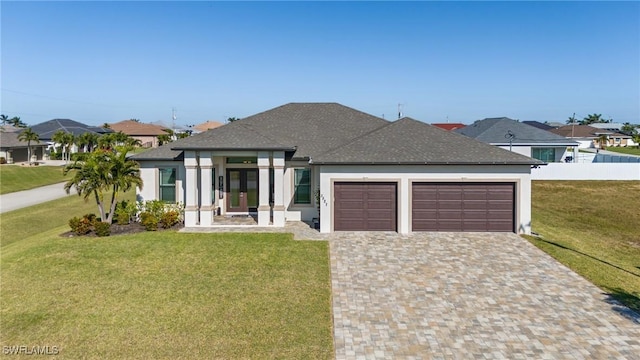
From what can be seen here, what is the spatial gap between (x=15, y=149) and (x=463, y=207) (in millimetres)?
60446

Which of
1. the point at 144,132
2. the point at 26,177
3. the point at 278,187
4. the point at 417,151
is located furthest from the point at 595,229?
the point at 144,132

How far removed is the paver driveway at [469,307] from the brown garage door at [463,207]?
2.26 m

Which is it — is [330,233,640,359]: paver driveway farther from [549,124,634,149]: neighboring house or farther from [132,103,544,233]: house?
[549,124,634,149]: neighboring house

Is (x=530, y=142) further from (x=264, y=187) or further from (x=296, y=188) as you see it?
(x=264, y=187)

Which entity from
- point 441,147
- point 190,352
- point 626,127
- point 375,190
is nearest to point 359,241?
point 375,190

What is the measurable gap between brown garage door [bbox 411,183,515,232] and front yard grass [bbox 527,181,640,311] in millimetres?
1657

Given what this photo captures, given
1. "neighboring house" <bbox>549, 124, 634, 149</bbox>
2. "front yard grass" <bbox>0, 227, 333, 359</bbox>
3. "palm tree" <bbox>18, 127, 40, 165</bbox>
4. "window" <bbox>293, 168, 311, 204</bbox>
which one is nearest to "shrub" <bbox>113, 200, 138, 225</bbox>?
"front yard grass" <bbox>0, 227, 333, 359</bbox>

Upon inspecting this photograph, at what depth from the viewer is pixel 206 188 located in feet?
59.0

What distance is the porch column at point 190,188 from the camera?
17844 millimetres

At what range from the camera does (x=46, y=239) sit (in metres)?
16.4

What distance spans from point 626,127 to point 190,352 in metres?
120

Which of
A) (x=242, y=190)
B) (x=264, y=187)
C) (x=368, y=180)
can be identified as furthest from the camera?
(x=242, y=190)

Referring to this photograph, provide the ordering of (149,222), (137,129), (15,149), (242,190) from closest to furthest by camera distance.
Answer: (149,222), (242,190), (15,149), (137,129)

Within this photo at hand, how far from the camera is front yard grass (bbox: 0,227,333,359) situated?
327 inches
